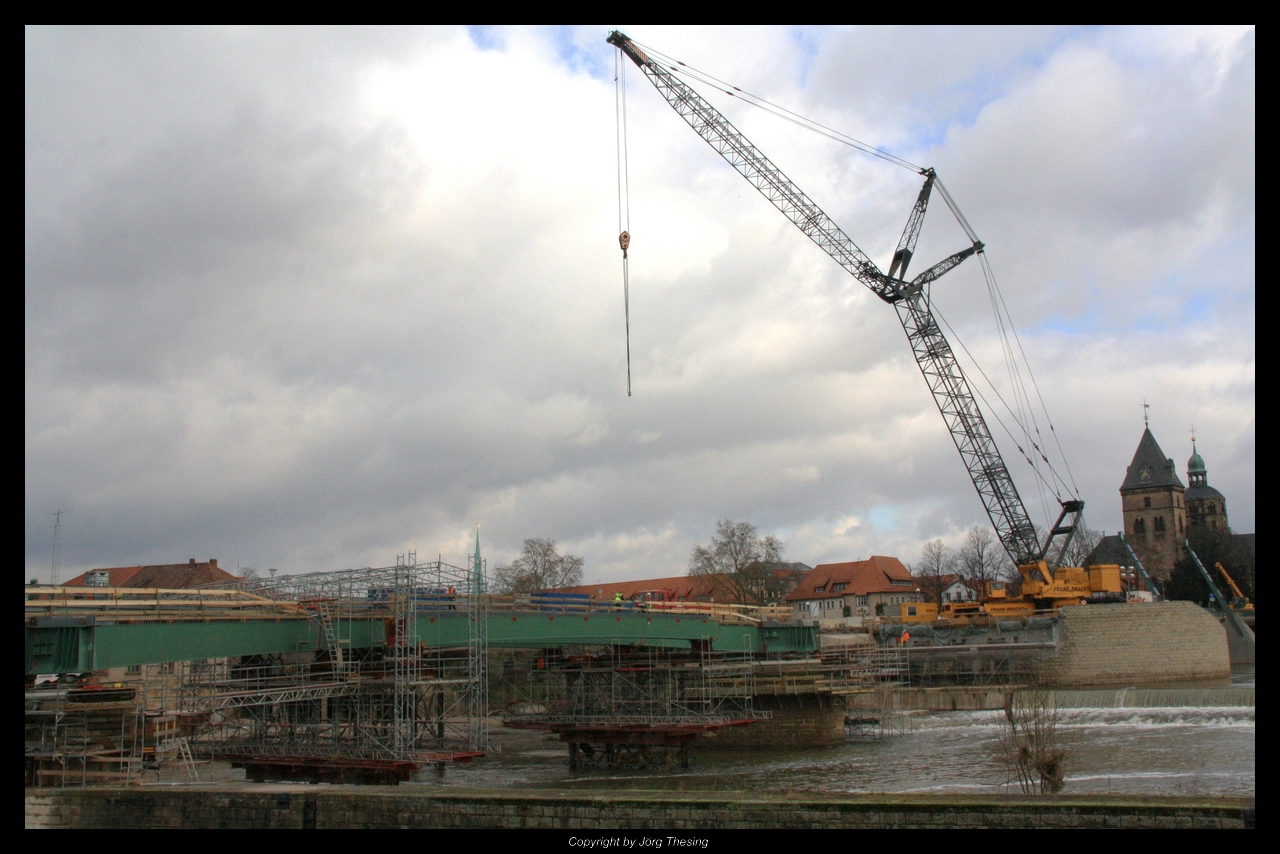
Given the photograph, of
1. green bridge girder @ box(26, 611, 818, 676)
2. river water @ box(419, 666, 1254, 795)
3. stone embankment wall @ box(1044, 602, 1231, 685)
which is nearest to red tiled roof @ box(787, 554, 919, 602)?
stone embankment wall @ box(1044, 602, 1231, 685)

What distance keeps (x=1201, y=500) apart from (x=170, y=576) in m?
136

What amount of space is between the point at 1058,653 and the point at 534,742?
105ft

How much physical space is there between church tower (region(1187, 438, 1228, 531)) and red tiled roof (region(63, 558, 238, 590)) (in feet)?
423

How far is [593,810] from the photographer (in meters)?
18.0

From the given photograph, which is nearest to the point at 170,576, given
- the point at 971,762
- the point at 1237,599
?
the point at 971,762

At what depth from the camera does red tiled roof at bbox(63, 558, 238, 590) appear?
90.1 m

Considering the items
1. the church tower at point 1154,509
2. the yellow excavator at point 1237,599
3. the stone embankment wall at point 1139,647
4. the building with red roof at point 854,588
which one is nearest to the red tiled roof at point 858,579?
the building with red roof at point 854,588

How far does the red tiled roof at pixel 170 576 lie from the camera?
9006 cm

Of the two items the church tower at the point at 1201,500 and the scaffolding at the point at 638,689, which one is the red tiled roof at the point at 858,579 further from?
the scaffolding at the point at 638,689

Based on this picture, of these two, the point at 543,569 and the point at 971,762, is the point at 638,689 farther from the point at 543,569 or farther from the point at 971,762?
the point at 543,569

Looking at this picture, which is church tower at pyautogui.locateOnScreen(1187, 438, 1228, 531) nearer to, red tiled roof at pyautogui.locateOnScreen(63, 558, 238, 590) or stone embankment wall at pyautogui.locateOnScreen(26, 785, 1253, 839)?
red tiled roof at pyautogui.locateOnScreen(63, 558, 238, 590)
